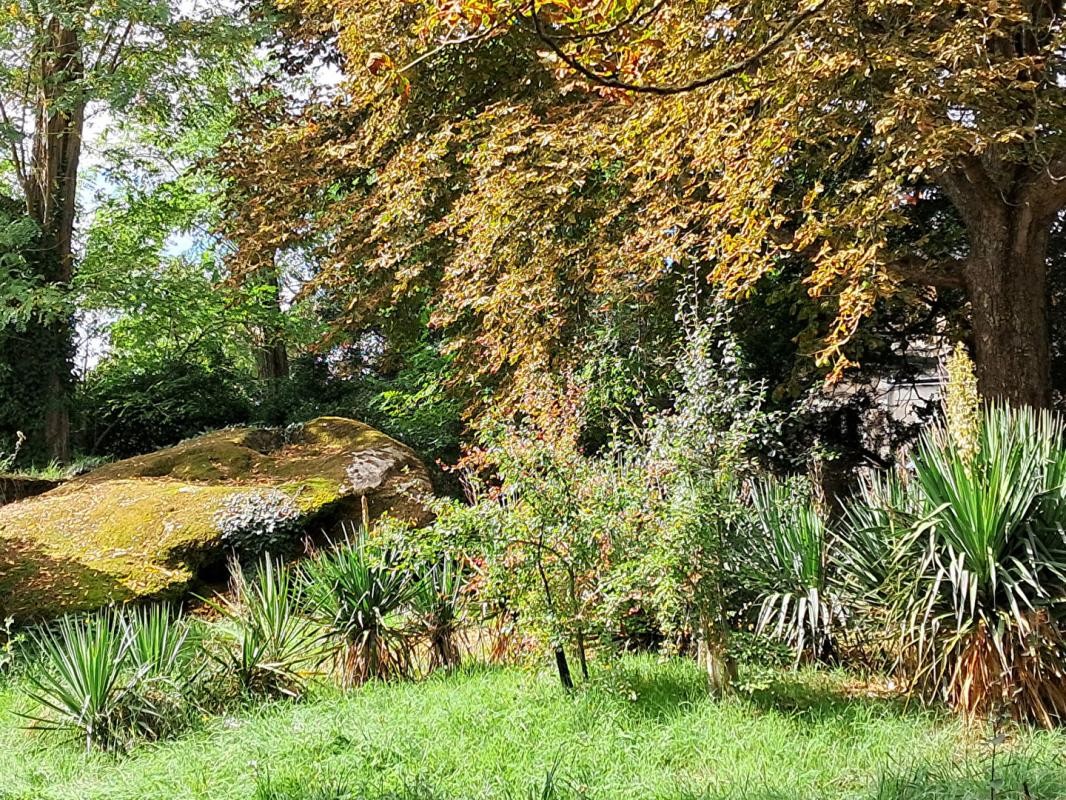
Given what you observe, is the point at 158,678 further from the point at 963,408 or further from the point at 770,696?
the point at 963,408

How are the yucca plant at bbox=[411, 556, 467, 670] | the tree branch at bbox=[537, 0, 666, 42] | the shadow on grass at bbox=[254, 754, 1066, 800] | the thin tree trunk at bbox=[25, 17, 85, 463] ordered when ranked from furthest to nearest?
the thin tree trunk at bbox=[25, 17, 85, 463] → the yucca plant at bbox=[411, 556, 467, 670] → the shadow on grass at bbox=[254, 754, 1066, 800] → the tree branch at bbox=[537, 0, 666, 42]

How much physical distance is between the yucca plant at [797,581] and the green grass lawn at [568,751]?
0.27m

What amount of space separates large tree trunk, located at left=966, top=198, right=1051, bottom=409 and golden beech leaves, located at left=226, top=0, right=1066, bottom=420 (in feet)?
1.79

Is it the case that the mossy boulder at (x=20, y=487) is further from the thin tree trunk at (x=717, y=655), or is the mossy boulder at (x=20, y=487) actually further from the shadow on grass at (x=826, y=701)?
the shadow on grass at (x=826, y=701)

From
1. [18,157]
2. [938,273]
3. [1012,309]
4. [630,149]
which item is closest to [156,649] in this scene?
[630,149]

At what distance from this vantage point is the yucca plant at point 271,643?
4980 millimetres

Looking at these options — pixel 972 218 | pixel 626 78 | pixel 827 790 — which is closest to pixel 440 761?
pixel 827 790

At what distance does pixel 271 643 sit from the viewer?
5172mm

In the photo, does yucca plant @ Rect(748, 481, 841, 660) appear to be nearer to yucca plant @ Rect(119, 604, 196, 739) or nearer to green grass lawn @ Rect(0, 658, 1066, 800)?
green grass lawn @ Rect(0, 658, 1066, 800)

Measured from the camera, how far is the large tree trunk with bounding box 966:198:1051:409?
21.6 feet

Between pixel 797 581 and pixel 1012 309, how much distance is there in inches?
136

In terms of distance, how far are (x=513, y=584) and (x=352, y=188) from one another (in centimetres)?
854

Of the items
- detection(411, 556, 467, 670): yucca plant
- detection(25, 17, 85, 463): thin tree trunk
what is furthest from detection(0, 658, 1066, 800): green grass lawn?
detection(25, 17, 85, 463): thin tree trunk

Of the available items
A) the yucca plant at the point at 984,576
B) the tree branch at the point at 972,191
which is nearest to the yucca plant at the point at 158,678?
the yucca plant at the point at 984,576
